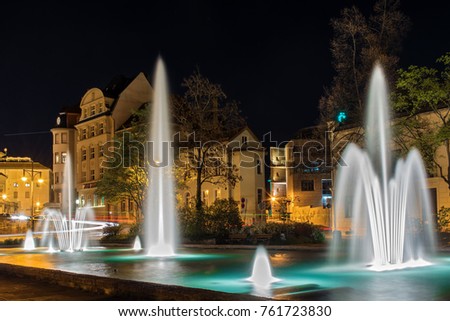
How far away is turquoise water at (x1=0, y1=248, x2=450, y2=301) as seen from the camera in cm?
1138

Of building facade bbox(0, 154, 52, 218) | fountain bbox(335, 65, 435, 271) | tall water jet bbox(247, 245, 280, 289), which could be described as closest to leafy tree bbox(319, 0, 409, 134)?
fountain bbox(335, 65, 435, 271)

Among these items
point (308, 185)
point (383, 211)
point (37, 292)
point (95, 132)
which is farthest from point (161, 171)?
point (308, 185)

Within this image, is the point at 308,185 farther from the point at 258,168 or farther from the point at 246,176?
the point at 246,176

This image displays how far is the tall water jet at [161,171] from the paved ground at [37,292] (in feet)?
54.0

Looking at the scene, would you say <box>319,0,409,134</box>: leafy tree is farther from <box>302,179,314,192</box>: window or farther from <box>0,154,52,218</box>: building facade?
<box>0,154,52,218</box>: building facade

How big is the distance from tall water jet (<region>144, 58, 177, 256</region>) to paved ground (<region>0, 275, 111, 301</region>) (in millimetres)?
16455

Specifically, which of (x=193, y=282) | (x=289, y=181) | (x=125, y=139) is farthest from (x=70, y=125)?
(x=193, y=282)

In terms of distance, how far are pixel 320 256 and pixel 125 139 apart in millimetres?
26387

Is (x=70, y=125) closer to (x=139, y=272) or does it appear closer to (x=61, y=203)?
(x=61, y=203)

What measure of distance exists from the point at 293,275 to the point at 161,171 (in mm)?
27032

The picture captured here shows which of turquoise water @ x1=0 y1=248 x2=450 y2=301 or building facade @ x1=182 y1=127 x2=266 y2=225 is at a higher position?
building facade @ x1=182 y1=127 x2=266 y2=225

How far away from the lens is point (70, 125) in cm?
8119

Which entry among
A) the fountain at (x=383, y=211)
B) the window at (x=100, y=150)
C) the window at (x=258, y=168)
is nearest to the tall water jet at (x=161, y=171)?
the fountain at (x=383, y=211)

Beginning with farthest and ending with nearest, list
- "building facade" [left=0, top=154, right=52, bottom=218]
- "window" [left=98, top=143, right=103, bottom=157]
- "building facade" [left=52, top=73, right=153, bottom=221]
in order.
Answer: "building facade" [left=0, top=154, right=52, bottom=218] → "window" [left=98, top=143, right=103, bottom=157] → "building facade" [left=52, top=73, right=153, bottom=221]
